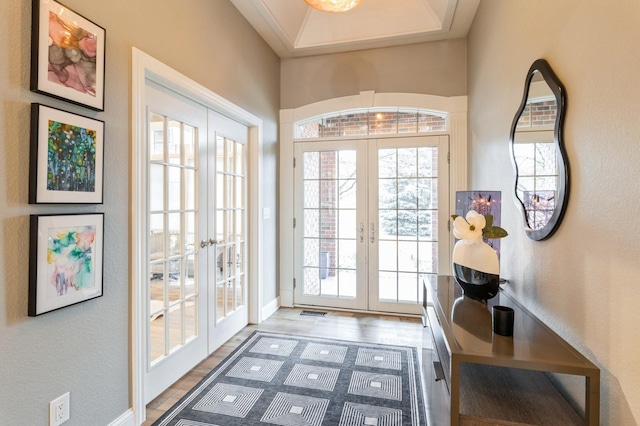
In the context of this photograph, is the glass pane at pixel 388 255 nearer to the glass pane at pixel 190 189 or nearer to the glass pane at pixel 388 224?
the glass pane at pixel 388 224

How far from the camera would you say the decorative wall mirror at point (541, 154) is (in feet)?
4.59

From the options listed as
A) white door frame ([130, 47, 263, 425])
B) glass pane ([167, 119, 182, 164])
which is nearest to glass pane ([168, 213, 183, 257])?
white door frame ([130, 47, 263, 425])

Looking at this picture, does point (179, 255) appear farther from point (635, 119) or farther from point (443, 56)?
point (443, 56)

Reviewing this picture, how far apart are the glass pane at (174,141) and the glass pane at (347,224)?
1.99m

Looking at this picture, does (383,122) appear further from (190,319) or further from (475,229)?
(190,319)

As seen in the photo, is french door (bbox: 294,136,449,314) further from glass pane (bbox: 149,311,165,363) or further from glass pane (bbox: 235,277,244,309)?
glass pane (bbox: 149,311,165,363)

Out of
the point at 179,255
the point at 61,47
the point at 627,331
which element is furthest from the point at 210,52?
the point at 627,331

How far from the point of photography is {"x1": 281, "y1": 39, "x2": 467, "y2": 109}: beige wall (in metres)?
3.47

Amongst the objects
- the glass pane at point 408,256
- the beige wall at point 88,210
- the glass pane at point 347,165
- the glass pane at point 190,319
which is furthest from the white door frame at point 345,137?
the glass pane at point 190,319

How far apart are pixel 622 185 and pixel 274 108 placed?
11.0 feet

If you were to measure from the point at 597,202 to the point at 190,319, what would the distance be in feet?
8.18

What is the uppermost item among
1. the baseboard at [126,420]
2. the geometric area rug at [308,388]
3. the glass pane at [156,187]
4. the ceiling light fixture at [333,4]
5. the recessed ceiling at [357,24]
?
the recessed ceiling at [357,24]

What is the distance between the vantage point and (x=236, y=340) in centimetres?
299

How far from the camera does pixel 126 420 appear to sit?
5.82ft
